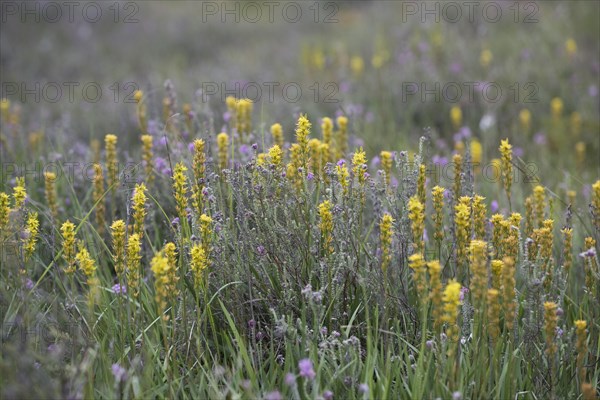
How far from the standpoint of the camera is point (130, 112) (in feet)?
18.5

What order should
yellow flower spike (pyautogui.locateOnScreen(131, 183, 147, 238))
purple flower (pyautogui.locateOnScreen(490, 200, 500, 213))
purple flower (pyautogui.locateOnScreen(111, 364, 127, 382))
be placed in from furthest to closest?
purple flower (pyautogui.locateOnScreen(490, 200, 500, 213))
yellow flower spike (pyautogui.locateOnScreen(131, 183, 147, 238))
purple flower (pyautogui.locateOnScreen(111, 364, 127, 382))

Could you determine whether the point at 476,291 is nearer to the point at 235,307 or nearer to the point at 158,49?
the point at 235,307

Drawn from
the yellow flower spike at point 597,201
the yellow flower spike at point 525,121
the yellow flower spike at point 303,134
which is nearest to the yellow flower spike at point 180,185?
the yellow flower spike at point 303,134

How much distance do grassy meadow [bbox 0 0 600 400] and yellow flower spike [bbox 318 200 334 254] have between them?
0.01 m

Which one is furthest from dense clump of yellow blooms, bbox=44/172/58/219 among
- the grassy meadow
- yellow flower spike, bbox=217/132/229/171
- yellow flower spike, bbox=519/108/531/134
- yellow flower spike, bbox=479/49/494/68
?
yellow flower spike, bbox=479/49/494/68

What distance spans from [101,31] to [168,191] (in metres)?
9.43

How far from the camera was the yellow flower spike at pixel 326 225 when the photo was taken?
2.04 metres

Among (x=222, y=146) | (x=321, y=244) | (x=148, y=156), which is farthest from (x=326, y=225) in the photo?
(x=148, y=156)

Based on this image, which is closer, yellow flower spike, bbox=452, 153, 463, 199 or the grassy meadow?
the grassy meadow

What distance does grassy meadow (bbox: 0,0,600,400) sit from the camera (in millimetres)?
1898

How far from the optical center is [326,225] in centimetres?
210

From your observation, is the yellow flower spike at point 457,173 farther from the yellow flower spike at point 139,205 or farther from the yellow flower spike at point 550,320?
the yellow flower spike at point 139,205

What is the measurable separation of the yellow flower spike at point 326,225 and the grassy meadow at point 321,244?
15mm

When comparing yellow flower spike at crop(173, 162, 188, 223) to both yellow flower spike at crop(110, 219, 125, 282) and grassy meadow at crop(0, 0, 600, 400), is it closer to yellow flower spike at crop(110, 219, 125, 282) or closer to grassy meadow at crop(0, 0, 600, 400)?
grassy meadow at crop(0, 0, 600, 400)
